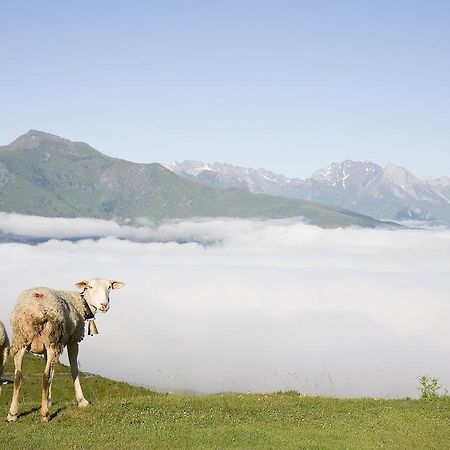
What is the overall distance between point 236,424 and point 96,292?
26.6 ft

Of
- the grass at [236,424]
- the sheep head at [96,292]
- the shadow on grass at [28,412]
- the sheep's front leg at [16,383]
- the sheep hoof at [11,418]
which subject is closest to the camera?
the grass at [236,424]

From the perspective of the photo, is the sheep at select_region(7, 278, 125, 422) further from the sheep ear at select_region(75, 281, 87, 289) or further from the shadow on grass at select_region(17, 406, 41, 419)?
the sheep ear at select_region(75, 281, 87, 289)

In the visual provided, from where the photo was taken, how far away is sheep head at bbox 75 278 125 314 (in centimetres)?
2516

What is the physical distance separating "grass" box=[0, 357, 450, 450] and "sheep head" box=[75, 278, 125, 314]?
4207 millimetres

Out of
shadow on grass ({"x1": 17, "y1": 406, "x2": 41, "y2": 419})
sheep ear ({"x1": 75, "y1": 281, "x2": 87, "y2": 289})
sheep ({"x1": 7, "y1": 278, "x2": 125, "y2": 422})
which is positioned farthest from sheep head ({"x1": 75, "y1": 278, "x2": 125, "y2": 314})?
shadow on grass ({"x1": 17, "y1": 406, "x2": 41, "y2": 419})

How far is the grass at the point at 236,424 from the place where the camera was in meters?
21.2

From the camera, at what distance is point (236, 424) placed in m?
24.0

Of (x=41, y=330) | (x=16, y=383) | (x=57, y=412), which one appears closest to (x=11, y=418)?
(x=16, y=383)

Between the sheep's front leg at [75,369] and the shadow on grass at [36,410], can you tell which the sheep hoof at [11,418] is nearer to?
the shadow on grass at [36,410]

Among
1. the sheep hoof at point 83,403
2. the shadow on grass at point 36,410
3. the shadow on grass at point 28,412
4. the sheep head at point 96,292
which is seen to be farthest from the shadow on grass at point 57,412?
the sheep head at point 96,292

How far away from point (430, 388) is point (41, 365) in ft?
146

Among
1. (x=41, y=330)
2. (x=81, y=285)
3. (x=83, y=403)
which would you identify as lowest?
(x=83, y=403)

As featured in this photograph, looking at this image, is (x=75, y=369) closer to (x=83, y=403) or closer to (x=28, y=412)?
(x=83, y=403)

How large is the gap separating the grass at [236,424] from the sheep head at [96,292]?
166 inches
